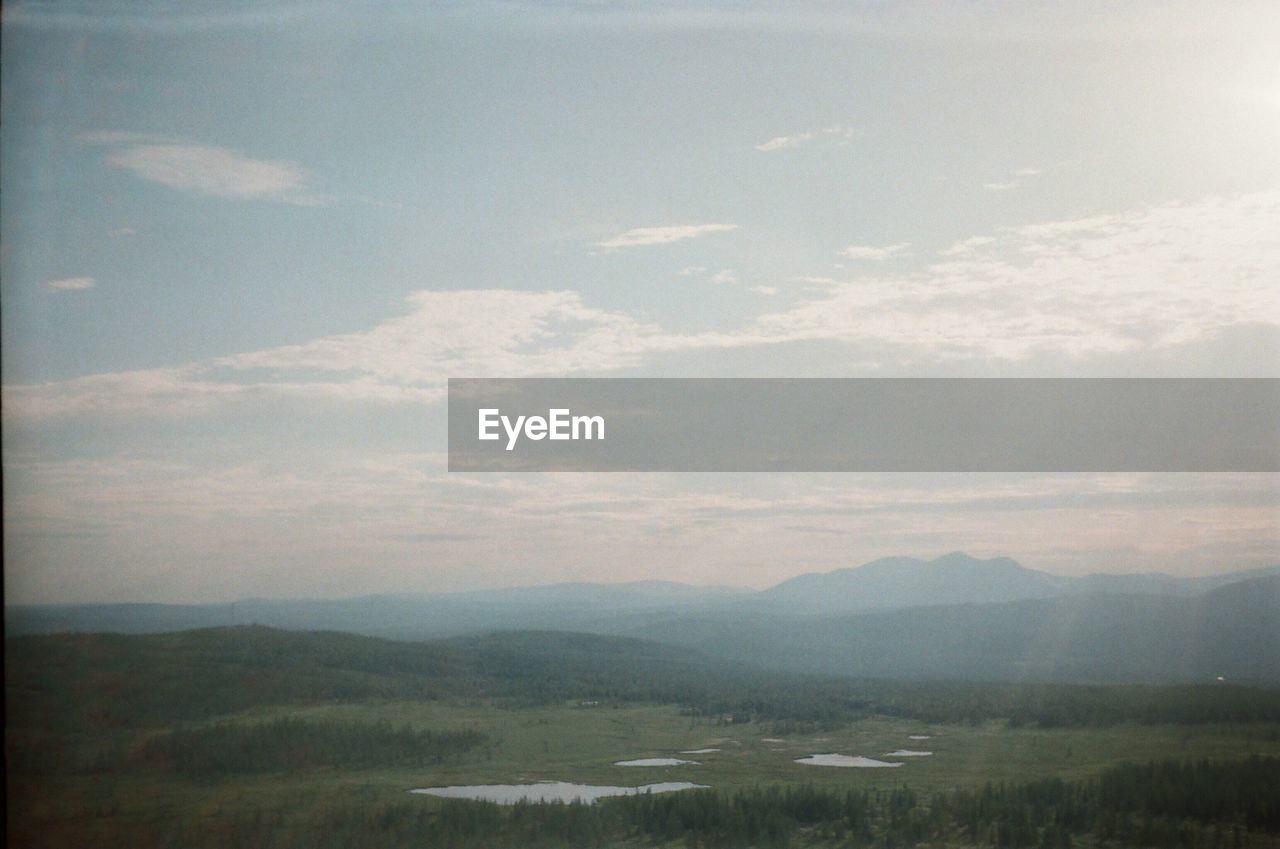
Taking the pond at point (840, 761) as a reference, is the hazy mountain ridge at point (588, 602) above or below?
above

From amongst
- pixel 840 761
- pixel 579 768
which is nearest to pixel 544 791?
pixel 579 768

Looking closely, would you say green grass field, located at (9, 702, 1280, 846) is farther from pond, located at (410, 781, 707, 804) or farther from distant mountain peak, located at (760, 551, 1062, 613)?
distant mountain peak, located at (760, 551, 1062, 613)

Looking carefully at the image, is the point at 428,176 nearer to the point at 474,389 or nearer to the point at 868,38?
the point at 474,389

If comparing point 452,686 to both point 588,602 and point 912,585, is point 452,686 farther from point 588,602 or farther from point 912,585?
point 912,585

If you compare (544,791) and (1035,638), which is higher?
(1035,638)

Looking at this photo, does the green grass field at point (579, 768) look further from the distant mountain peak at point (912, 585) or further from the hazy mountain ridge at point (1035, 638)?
the distant mountain peak at point (912, 585)

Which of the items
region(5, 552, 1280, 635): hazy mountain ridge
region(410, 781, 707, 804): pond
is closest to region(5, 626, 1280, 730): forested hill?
region(5, 552, 1280, 635): hazy mountain ridge

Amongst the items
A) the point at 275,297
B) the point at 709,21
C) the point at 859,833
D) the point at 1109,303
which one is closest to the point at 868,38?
the point at 709,21

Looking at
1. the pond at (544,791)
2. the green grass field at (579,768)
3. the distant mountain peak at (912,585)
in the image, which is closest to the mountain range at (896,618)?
the distant mountain peak at (912,585)

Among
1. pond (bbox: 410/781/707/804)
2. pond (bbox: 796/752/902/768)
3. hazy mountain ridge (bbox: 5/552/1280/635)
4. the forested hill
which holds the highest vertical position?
hazy mountain ridge (bbox: 5/552/1280/635)
